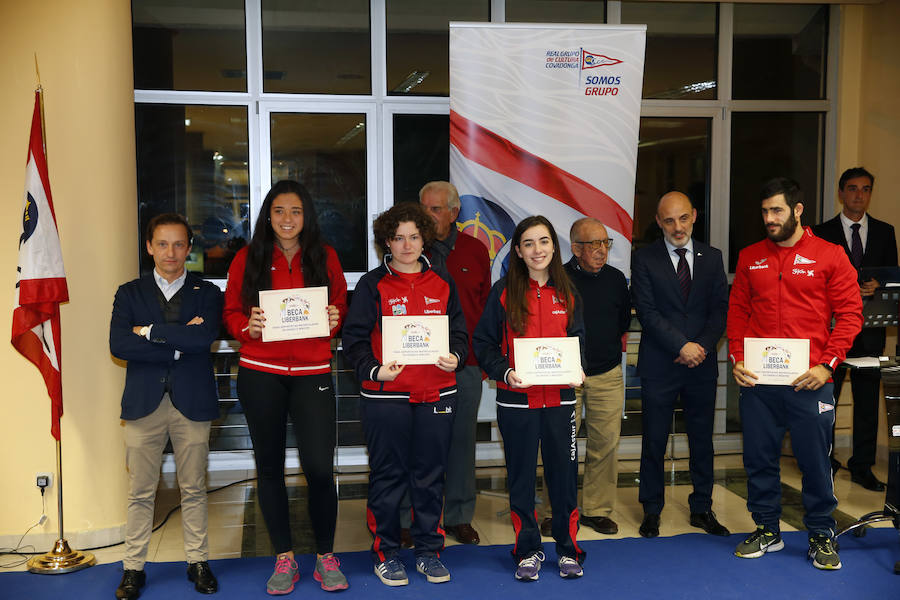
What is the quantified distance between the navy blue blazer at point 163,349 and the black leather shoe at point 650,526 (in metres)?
2.29

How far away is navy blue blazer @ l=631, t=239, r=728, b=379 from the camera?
13.0 ft

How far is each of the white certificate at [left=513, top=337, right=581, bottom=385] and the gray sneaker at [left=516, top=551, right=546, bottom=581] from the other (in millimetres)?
850

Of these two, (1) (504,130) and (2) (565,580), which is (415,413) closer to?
(2) (565,580)

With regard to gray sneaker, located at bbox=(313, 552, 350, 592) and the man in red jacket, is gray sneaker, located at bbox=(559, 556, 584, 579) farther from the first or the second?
gray sneaker, located at bbox=(313, 552, 350, 592)

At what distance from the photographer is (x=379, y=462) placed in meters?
3.34

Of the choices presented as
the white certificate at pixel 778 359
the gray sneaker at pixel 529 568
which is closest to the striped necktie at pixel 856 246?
the white certificate at pixel 778 359

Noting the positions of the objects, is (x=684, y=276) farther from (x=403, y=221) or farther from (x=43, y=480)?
(x=43, y=480)

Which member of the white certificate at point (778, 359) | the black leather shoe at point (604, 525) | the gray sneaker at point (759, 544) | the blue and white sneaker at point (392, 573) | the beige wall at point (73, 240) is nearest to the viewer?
the blue and white sneaker at point (392, 573)

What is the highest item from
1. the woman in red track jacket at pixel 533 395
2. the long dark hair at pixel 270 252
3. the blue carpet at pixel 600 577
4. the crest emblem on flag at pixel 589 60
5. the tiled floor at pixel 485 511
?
the crest emblem on flag at pixel 589 60

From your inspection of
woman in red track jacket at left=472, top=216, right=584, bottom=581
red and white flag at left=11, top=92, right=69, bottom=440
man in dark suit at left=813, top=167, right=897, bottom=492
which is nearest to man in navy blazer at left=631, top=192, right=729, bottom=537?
woman in red track jacket at left=472, top=216, right=584, bottom=581

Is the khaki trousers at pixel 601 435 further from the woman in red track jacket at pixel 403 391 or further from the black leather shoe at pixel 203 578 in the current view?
the black leather shoe at pixel 203 578

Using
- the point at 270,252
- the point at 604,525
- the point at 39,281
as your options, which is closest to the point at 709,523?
the point at 604,525

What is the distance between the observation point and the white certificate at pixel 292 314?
10.3 feet

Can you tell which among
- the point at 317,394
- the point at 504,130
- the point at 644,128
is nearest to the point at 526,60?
the point at 504,130
